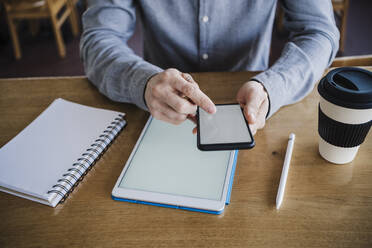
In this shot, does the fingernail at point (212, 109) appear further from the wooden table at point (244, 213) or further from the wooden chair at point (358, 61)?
the wooden chair at point (358, 61)

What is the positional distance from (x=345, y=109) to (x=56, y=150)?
554 mm

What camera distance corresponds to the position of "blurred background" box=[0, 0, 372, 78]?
233 centimetres

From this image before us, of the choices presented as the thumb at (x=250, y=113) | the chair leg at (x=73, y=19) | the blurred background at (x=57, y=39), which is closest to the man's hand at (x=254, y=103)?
the thumb at (x=250, y=113)

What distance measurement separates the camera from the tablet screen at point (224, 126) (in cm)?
52

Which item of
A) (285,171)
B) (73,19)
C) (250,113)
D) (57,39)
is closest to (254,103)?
(250,113)

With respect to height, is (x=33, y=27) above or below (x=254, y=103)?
below

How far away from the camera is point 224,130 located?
55 centimetres

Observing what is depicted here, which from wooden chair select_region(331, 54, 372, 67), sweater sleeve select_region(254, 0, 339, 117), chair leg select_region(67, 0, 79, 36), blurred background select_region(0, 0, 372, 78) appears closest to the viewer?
sweater sleeve select_region(254, 0, 339, 117)

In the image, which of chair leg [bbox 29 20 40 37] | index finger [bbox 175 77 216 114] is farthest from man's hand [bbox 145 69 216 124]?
chair leg [bbox 29 20 40 37]

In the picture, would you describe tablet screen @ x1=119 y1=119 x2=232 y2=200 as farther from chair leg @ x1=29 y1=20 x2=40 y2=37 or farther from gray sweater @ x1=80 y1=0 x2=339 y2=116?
chair leg @ x1=29 y1=20 x2=40 y2=37

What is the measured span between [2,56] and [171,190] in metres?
2.70

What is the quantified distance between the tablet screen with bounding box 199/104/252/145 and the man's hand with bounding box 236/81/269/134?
18 mm

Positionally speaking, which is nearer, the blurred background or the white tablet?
the white tablet

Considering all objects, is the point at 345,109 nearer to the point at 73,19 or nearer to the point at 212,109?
the point at 212,109
